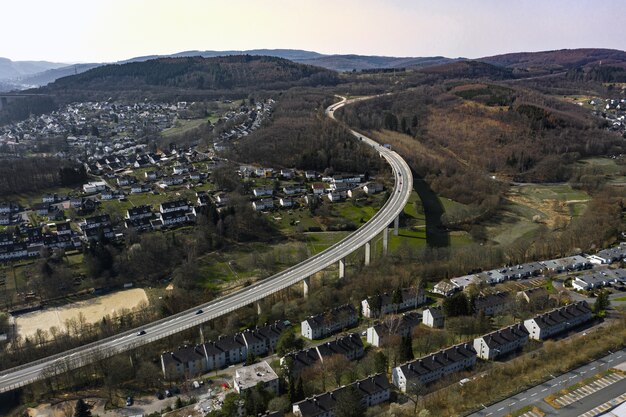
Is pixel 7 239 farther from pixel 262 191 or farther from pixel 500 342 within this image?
pixel 500 342

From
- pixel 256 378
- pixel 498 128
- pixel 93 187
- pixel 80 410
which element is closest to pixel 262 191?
pixel 93 187

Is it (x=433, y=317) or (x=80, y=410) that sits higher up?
(x=433, y=317)

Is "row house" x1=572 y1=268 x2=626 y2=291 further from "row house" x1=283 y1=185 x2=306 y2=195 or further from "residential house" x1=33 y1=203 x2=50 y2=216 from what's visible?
"residential house" x1=33 y1=203 x2=50 y2=216

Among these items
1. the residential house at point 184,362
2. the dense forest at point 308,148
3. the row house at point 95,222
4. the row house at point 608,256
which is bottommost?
the residential house at point 184,362

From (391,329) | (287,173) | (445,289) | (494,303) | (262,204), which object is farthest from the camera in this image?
(287,173)

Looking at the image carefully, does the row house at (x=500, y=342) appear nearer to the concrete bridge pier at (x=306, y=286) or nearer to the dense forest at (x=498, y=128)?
the concrete bridge pier at (x=306, y=286)

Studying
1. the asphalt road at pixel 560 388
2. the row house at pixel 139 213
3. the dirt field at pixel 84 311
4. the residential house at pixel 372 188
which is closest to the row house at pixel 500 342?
the asphalt road at pixel 560 388
